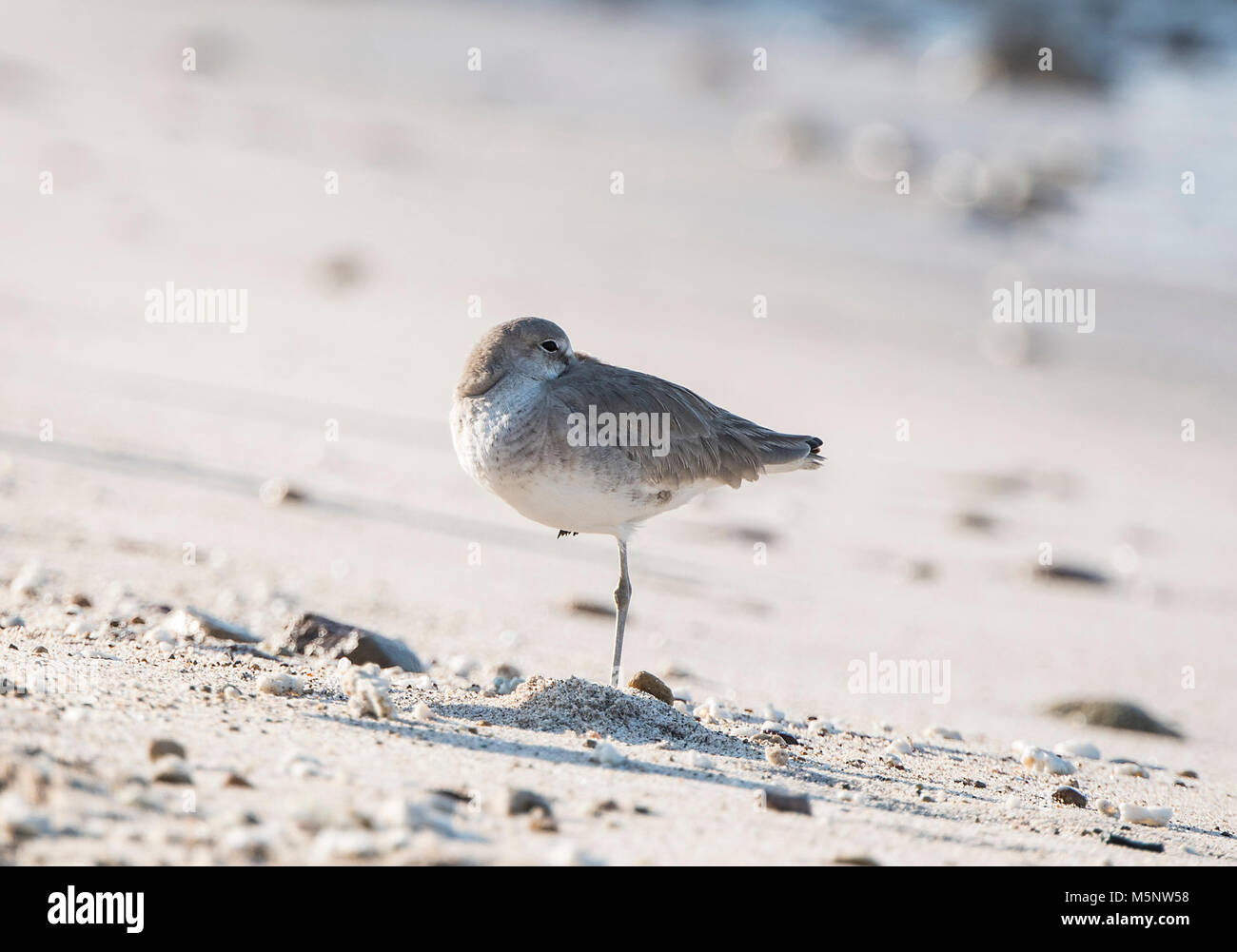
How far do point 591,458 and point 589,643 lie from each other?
1.61m

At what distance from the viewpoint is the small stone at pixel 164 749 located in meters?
3.97

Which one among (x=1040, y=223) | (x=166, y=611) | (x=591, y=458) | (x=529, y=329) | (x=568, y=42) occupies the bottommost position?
(x=166, y=611)

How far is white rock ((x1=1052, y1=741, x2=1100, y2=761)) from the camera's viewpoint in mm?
6160

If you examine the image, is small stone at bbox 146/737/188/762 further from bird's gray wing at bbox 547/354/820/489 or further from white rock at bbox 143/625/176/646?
bird's gray wing at bbox 547/354/820/489

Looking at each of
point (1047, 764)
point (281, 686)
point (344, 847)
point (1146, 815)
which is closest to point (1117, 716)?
point (1047, 764)

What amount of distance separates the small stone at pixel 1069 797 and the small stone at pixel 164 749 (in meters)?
3.00

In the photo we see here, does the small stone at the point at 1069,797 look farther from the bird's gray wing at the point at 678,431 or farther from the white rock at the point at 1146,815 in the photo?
the bird's gray wing at the point at 678,431

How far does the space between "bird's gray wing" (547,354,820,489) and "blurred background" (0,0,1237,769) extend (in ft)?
3.27

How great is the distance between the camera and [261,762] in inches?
Answer: 163

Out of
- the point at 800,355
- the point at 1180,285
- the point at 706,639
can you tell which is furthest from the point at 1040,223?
the point at 706,639

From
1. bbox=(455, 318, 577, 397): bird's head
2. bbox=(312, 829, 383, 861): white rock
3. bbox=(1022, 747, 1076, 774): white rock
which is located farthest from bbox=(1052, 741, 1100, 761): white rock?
bbox=(312, 829, 383, 861): white rock

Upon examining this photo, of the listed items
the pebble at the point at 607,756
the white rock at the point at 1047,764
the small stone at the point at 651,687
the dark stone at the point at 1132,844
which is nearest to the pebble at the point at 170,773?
the pebble at the point at 607,756

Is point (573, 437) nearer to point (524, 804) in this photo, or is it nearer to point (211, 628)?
point (211, 628)
